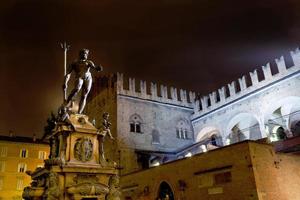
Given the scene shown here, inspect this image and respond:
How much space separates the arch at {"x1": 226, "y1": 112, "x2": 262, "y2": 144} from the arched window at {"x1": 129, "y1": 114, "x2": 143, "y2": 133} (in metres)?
6.96

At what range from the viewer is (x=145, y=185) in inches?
597

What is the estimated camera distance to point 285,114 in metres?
19.0

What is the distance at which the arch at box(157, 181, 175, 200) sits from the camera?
44.8ft

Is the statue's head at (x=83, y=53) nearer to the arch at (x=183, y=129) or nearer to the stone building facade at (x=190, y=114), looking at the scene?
the stone building facade at (x=190, y=114)

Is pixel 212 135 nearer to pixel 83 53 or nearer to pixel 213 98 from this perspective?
pixel 213 98

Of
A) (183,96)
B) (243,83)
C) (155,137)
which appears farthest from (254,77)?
(155,137)

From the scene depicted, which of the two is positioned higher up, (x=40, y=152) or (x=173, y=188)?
(x=40, y=152)

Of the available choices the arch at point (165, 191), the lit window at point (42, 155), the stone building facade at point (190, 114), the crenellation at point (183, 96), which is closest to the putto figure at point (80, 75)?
the arch at point (165, 191)

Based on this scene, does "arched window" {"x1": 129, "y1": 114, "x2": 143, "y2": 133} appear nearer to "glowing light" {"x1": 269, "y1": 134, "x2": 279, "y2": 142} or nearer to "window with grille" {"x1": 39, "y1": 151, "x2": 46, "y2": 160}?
"glowing light" {"x1": 269, "y1": 134, "x2": 279, "y2": 142}

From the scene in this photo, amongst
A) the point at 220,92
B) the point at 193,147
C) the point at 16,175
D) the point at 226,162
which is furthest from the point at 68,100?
the point at 16,175

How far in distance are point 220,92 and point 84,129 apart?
17807 mm

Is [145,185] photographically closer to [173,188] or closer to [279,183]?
[173,188]

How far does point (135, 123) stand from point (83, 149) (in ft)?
52.0

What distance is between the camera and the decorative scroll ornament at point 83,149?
5820 mm
